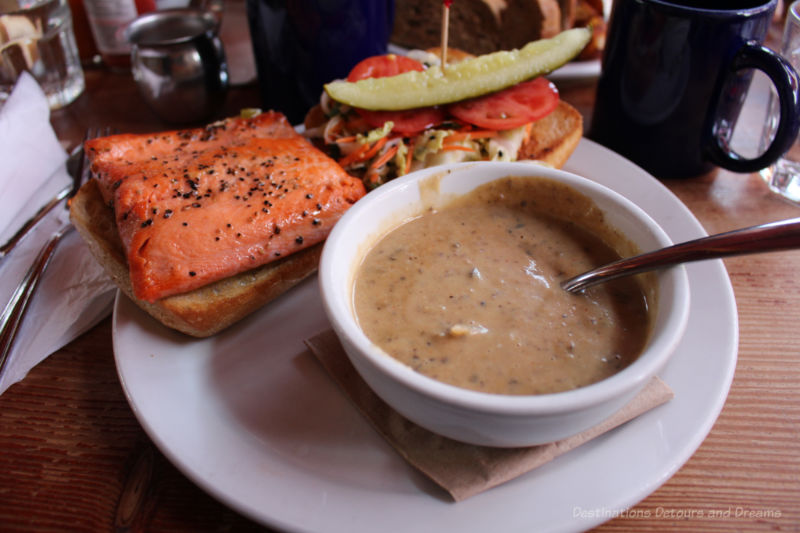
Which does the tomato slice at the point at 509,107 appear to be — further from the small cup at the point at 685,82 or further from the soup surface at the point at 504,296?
the soup surface at the point at 504,296

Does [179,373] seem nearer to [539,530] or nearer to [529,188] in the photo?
[539,530]

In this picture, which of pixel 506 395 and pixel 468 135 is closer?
pixel 506 395

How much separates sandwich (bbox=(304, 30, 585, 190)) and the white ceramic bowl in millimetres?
651

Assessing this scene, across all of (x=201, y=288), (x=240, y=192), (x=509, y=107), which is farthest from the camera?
(x=509, y=107)

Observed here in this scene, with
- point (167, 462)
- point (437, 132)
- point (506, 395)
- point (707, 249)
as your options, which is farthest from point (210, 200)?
point (707, 249)

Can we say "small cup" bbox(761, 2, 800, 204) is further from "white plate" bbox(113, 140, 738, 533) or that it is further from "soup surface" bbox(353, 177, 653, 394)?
"soup surface" bbox(353, 177, 653, 394)

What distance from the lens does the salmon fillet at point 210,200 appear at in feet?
5.51

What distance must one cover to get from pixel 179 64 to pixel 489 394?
2.17 meters

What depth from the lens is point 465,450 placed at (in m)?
1.31

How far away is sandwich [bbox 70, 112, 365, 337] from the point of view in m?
1.67

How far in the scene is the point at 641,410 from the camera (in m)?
1.36

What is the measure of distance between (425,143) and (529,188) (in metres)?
0.62

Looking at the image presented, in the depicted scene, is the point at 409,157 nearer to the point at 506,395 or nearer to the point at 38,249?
the point at 506,395

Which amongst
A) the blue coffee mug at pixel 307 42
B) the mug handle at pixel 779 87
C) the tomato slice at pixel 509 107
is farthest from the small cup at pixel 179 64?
the mug handle at pixel 779 87
